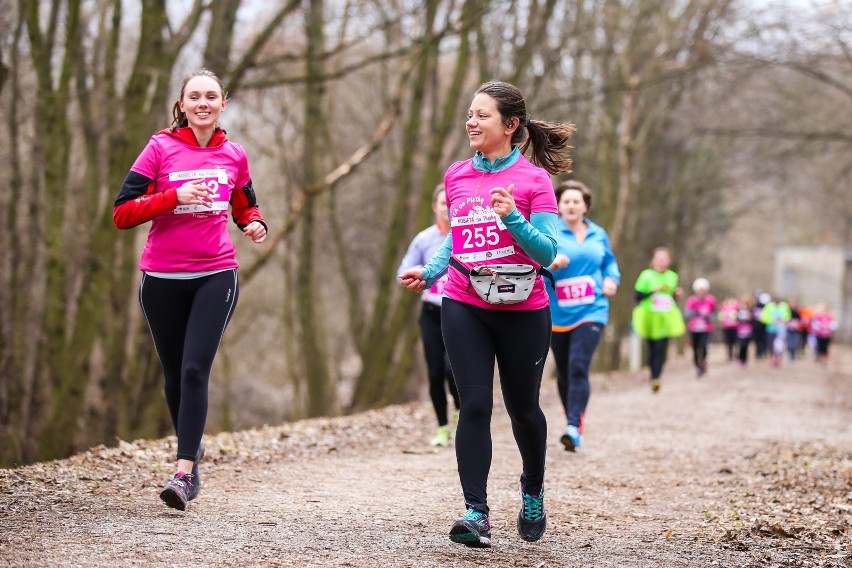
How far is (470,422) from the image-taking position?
16.7 feet

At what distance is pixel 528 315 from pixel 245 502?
7.01ft

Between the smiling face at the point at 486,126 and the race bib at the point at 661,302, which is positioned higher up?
the smiling face at the point at 486,126

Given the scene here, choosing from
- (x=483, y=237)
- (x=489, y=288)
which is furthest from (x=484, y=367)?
(x=483, y=237)

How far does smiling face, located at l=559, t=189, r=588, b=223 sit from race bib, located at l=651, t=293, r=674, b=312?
23.1ft

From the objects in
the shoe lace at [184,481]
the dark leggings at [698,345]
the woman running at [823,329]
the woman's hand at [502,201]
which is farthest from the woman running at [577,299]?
the woman running at [823,329]

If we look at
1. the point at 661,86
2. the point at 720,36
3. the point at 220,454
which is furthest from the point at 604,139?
the point at 220,454

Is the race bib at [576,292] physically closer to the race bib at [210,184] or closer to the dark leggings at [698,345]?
the race bib at [210,184]

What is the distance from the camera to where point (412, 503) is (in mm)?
Result: 6609

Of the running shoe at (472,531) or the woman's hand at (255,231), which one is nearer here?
the running shoe at (472,531)

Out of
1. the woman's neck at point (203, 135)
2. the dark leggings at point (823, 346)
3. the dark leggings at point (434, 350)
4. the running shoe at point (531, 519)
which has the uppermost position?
the woman's neck at point (203, 135)

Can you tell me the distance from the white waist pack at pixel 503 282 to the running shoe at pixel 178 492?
1746mm

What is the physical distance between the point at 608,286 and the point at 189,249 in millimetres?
4369

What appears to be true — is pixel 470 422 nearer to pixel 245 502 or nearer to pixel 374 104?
pixel 245 502

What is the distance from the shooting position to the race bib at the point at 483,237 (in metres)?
5.07
